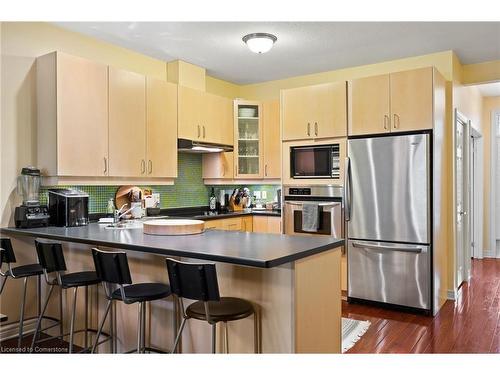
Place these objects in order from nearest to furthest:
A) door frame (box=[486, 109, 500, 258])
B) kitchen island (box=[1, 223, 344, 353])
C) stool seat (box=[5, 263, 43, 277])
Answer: kitchen island (box=[1, 223, 344, 353]) → stool seat (box=[5, 263, 43, 277]) → door frame (box=[486, 109, 500, 258])

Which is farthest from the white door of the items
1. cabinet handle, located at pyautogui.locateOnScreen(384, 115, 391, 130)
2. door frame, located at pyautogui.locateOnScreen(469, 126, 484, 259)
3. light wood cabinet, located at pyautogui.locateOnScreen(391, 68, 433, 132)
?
door frame, located at pyautogui.locateOnScreen(469, 126, 484, 259)

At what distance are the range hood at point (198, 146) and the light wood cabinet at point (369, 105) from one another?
1533mm

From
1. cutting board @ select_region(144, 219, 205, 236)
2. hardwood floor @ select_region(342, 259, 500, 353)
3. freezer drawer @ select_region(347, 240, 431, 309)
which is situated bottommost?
hardwood floor @ select_region(342, 259, 500, 353)

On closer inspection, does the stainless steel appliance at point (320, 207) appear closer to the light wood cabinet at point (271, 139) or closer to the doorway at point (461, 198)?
the light wood cabinet at point (271, 139)

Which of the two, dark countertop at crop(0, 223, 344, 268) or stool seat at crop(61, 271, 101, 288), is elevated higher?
dark countertop at crop(0, 223, 344, 268)

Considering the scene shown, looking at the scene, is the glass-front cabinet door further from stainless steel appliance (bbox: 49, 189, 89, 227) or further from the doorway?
the doorway

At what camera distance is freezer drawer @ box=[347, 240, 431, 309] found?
3758 millimetres

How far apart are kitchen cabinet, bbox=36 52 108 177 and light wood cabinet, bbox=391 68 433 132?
2744mm

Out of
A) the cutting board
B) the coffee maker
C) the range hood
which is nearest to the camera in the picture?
the cutting board

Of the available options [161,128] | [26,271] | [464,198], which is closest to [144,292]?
[26,271]

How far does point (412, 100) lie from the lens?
3842 mm

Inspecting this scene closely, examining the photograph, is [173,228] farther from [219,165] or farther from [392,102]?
[392,102]

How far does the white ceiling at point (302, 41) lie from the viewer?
361cm

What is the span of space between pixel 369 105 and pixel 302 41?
931 mm
